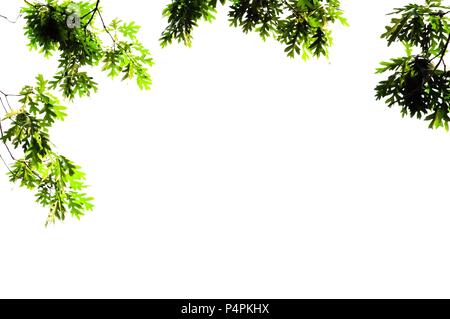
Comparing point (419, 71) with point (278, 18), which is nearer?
point (419, 71)

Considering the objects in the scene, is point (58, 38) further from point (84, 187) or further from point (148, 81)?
point (84, 187)

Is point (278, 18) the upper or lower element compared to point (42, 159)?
upper

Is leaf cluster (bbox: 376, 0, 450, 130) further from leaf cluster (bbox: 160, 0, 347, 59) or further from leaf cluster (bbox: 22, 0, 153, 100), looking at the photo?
leaf cluster (bbox: 22, 0, 153, 100)

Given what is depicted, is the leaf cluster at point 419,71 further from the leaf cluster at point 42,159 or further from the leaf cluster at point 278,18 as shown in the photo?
the leaf cluster at point 42,159

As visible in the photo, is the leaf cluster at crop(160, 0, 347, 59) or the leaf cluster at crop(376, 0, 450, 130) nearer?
the leaf cluster at crop(376, 0, 450, 130)

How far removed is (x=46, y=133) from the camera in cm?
335

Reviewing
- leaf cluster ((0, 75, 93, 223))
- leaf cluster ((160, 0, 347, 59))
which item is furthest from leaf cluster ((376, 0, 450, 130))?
leaf cluster ((0, 75, 93, 223))

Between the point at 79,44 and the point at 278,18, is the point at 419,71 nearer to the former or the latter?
the point at 278,18

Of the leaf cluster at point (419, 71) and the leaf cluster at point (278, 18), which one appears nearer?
the leaf cluster at point (419, 71)

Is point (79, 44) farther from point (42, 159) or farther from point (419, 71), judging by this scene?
point (419, 71)

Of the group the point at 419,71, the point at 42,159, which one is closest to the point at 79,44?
the point at 42,159

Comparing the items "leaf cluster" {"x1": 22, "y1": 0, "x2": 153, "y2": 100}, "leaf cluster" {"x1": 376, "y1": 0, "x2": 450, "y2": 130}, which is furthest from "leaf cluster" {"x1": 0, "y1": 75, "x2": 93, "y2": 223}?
"leaf cluster" {"x1": 376, "y1": 0, "x2": 450, "y2": 130}

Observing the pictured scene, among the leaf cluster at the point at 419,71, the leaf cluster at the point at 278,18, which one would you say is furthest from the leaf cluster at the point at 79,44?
the leaf cluster at the point at 419,71

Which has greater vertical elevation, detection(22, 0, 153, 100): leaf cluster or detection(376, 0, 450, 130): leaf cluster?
detection(22, 0, 153, 100): leaf cluster
